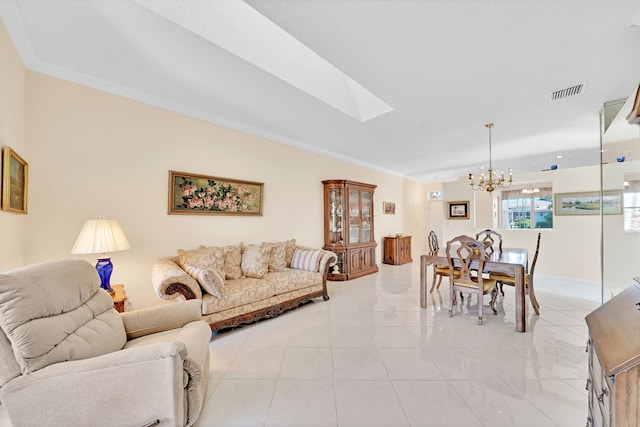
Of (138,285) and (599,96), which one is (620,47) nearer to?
(599,96)

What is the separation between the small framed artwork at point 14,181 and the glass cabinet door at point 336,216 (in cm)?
412

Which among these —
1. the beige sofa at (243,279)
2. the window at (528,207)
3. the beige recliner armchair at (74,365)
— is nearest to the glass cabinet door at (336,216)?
the beige sofa at (243,279)

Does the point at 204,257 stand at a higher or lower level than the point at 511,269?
higher

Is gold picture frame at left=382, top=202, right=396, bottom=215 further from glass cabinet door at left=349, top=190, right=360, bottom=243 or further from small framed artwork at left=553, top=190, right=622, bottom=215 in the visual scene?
small framed artwork at left=553, top=190, right=622, bottom=215

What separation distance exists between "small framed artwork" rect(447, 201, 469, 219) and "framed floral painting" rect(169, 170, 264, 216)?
588 centimetres

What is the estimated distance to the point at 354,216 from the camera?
542 cm

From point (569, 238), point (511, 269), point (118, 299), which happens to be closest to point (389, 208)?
point (569, 238)

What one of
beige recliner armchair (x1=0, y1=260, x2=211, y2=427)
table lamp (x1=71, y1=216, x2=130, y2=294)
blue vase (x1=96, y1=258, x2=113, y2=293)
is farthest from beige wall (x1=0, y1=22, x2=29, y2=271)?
beige recliner armchair (x1=0, y1=260, x2=211, y2=427)

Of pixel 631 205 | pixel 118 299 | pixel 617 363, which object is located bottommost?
pixel 118 299

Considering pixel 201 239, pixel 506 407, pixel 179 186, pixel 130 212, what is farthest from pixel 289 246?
pixel 506 407

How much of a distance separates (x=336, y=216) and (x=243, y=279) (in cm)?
253

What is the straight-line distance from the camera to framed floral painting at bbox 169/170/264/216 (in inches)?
122

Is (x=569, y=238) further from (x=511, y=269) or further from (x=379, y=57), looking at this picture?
(x=379, y=57)

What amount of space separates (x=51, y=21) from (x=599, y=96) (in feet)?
17.5
